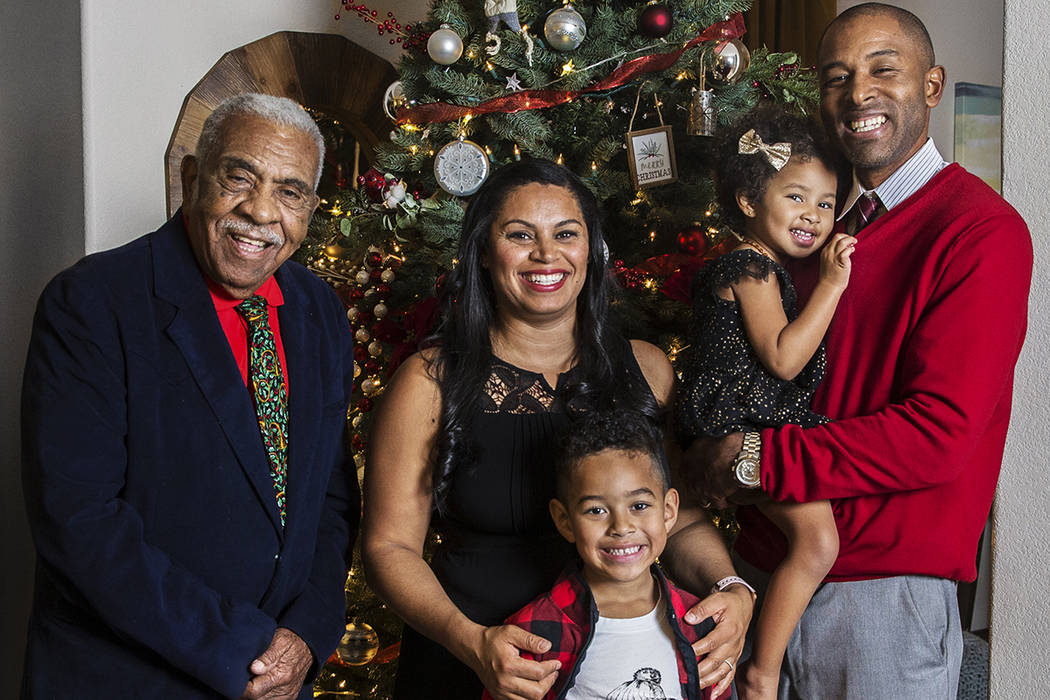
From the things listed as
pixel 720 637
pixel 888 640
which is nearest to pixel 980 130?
pixel 888 640

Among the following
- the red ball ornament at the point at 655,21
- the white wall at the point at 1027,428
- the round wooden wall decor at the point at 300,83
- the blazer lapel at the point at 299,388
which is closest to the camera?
the blazer lapel at the point at 299,388

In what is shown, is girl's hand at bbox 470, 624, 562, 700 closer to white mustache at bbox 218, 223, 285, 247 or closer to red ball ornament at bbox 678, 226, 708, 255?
white mustache at bbox 218, 223, 285, 247

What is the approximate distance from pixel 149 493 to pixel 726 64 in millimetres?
2223

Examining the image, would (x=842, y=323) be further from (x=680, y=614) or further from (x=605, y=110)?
(x=605, y=110)

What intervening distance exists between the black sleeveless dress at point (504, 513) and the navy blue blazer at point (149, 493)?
0.31 meters

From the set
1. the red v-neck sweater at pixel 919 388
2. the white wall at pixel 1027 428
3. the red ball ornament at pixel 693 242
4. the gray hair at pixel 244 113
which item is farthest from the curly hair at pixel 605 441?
the red ball ornament at pixel 693 242

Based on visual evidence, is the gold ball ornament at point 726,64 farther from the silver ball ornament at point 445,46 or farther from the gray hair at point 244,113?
the gray hair at point 244,113

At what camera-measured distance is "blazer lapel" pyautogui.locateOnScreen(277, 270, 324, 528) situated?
1.80 metres

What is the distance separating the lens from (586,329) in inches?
81.6

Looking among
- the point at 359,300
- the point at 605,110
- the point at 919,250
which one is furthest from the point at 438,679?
the point at 605,110

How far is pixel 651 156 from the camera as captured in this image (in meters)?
3.03

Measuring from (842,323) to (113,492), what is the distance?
1425 mm

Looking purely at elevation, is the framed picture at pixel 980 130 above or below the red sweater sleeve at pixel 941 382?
above

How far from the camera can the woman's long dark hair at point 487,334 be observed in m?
1.92
